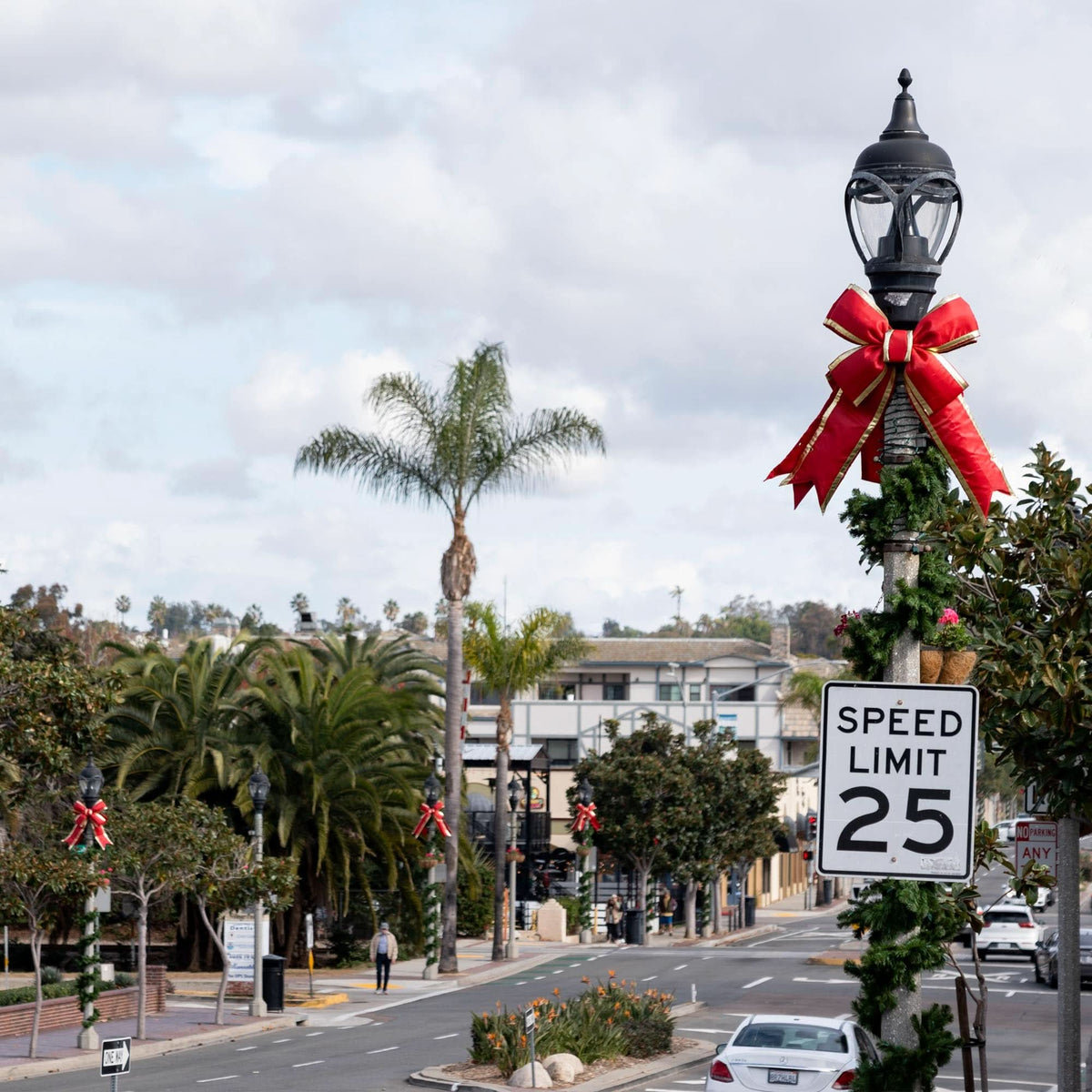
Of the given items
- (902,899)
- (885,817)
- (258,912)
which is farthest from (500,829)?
(885,817)

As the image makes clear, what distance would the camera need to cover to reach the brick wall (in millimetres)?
30141

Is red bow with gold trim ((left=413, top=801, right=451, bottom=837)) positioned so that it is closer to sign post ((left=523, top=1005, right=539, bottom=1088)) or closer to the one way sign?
sign post ((left=523, top=1005, right=539, bottom=1088))

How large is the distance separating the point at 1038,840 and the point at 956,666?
11215mm

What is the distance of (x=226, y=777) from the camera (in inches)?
1650

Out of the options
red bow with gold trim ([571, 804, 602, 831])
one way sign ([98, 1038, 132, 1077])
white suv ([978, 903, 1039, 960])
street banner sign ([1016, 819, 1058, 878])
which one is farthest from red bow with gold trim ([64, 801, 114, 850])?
white suv ([978, 903, 1039, 960])

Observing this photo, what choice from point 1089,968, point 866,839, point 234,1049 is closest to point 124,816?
point 234,1049

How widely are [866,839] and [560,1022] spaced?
68.6 feet

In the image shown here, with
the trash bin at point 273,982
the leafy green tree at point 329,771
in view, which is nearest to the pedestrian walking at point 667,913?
the leafy green tree at point 329,771

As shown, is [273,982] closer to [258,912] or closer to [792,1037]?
[258,912]

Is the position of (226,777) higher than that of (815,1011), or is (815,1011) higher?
(226,777)

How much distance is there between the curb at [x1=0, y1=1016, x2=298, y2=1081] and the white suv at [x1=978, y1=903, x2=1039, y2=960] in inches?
824

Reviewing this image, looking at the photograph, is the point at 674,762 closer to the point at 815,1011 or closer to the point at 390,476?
the point at 390,476

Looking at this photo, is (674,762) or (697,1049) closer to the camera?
(697,1049)

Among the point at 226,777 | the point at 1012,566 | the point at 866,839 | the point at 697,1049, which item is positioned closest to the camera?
the point at 866,839
